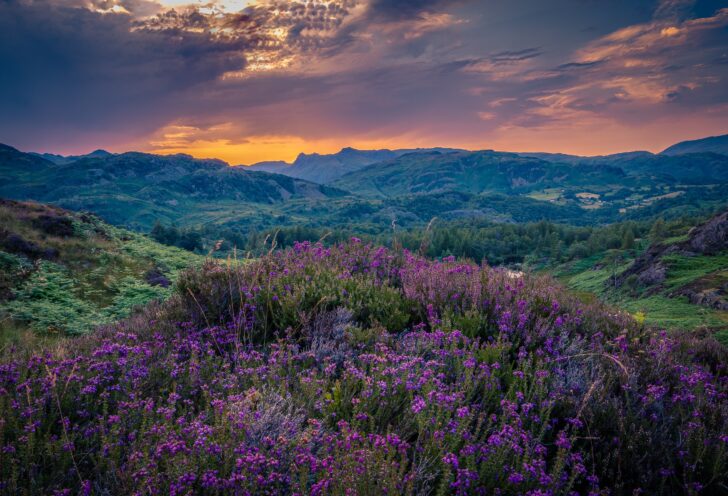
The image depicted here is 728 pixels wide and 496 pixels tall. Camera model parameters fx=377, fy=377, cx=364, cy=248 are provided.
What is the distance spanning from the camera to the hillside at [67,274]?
7.23m

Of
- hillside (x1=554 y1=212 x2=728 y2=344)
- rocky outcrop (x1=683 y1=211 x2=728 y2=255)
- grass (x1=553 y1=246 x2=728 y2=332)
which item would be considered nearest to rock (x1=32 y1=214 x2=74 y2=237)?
grass (x1=553 y1=246 x2=728 y2=332)

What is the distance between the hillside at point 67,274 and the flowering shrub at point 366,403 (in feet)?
11.0

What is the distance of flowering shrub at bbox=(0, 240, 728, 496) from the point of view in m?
2.12

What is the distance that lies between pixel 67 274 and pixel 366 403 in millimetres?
11164

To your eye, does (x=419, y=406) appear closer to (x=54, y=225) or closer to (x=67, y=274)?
(x=67, y=274)

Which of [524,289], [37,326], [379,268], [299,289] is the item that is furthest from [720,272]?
[37,326]

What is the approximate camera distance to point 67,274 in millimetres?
10383

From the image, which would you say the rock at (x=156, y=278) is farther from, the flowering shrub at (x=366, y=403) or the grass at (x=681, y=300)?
the grass at (x=681, y=300)

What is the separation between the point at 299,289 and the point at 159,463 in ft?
9.07

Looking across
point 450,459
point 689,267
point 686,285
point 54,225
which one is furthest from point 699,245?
point 54,225

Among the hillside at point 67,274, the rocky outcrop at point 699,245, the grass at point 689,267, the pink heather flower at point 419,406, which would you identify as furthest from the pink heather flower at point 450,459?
the rocky outcrop at point 699,245

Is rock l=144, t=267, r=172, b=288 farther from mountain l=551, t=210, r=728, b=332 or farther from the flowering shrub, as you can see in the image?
mountain l=551, t=210, r=728, b=332

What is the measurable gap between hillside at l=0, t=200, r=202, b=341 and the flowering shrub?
11.0 feet

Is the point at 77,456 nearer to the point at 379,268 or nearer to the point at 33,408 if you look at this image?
A: the point at 33,408
